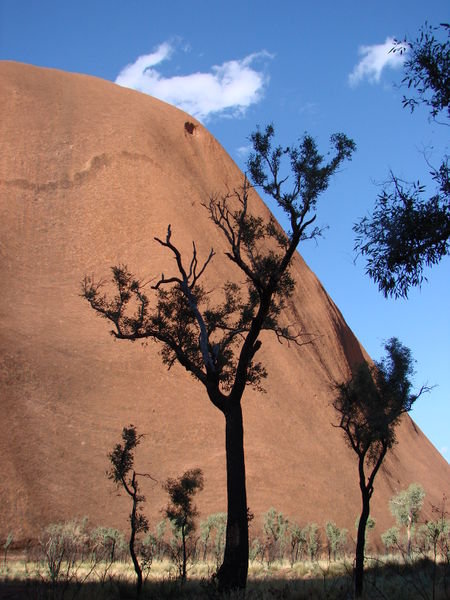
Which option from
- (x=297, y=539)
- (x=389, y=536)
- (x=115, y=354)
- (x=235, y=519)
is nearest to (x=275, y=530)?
(x=297, y=539)

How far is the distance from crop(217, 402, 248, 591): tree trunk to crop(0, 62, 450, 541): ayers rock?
2282 cm

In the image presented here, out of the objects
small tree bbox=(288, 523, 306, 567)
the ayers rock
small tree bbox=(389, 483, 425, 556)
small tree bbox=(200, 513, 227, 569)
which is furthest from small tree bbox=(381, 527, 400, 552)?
small tree bbox=(200, 513, 227, 569)

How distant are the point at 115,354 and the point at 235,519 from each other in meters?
33.8

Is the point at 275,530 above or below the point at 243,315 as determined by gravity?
below

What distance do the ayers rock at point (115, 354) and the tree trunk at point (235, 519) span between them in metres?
22.8

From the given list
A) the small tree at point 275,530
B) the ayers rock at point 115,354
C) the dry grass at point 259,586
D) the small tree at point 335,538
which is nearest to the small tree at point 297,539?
the small tree at point 275,530

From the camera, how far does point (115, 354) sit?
46.2m

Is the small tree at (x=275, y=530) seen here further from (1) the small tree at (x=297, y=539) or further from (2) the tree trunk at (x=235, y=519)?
(2) the tree trunk at (x=235, y=519)

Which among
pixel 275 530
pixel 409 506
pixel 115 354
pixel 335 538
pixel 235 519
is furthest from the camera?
pixel 115 354

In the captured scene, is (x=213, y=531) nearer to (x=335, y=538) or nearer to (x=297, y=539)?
(x=297, y=539)

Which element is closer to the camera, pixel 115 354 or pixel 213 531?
pixel 213 531

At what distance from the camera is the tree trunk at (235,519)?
1280 cm

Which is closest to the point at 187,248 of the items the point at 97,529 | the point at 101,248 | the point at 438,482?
the point at 101,248

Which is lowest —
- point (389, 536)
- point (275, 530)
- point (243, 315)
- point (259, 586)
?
point (389, 536)
